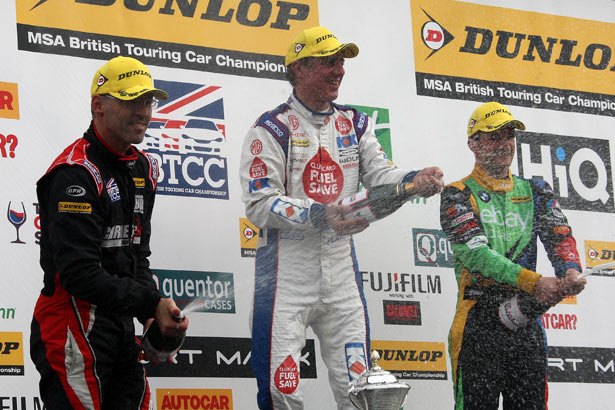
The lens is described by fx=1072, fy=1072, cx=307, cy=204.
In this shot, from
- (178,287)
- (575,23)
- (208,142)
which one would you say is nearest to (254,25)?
(208,142)

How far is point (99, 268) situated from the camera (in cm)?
393

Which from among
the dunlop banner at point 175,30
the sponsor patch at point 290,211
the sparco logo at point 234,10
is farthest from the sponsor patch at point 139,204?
the sparco logo at point 234,10

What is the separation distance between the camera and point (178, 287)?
5.97 meters

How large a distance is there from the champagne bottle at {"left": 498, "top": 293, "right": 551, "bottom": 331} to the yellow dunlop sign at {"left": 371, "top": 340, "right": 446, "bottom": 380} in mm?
932

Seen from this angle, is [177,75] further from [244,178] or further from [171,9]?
[244,178]

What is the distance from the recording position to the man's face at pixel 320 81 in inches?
222

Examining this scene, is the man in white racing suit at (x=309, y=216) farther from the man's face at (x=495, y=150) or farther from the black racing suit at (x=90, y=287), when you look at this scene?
the black racing suit at (x=90, y=287)

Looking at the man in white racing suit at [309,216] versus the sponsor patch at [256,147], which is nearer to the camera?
the man in white racing suit at [309,216]

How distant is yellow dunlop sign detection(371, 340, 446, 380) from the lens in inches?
257

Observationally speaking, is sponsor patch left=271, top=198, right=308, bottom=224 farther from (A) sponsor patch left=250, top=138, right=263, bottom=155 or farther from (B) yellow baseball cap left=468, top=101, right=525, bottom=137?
(B) yellow baseball cap left=468, top=101, right=525, bottom=137

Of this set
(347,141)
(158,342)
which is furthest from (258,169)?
(158,342)

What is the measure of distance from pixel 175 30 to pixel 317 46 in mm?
1084

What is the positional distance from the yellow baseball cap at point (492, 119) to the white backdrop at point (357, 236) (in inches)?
28.3

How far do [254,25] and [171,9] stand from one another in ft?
1.76
